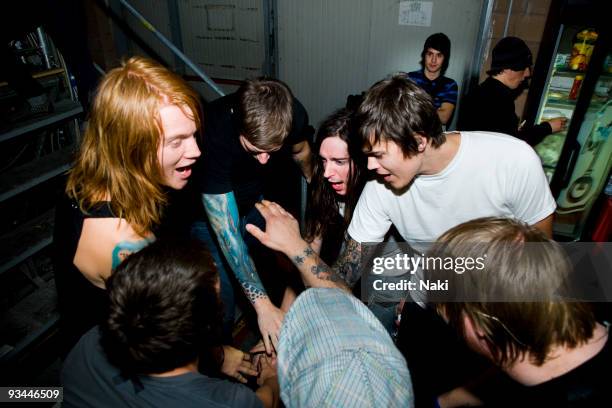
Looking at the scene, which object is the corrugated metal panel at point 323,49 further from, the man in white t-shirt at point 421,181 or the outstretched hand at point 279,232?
the outstretched hand at point 279,232

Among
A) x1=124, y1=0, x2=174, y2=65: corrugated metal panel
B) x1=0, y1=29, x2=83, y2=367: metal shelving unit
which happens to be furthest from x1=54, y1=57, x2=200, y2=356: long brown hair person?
x1=124, y1=0, x2=174, y2=65: corrugated metal panel

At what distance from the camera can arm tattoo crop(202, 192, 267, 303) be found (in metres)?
2.40

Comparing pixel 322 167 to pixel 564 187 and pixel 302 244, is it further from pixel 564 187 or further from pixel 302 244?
pixel 564 187

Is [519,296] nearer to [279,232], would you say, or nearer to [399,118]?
[399,118]

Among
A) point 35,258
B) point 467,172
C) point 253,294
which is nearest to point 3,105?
point 35,258

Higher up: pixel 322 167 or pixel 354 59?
pixel 354 59

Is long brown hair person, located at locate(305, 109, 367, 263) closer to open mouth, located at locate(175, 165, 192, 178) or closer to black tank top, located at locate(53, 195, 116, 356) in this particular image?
open mouth, located at locate(175, 165, 192, 178)

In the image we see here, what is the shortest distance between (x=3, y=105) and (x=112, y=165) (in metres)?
1.90

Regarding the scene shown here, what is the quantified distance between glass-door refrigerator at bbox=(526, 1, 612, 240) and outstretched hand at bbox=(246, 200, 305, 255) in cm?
294

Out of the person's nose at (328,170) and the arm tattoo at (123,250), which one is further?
the person's nose at (328,170)

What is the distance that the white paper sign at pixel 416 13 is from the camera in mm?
4484

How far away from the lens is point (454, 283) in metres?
1.41

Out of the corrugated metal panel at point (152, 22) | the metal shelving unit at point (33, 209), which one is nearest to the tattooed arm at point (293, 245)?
A: the metal shelving unit at point (33, 209)

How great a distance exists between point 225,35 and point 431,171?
4.80 m
